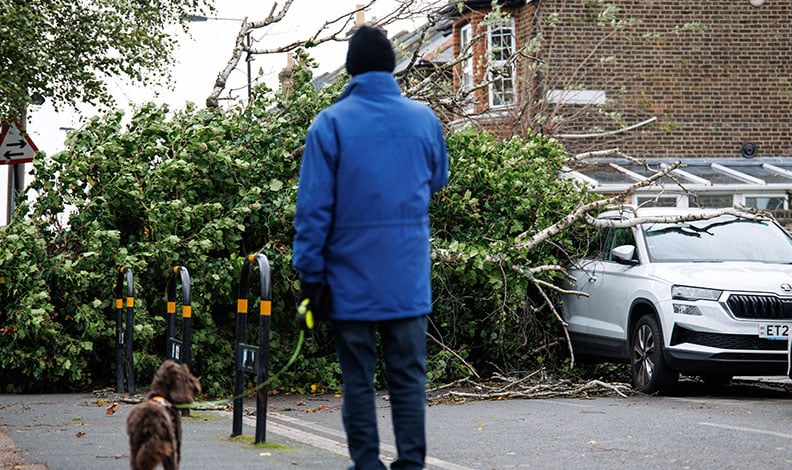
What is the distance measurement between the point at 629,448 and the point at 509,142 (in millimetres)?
6243

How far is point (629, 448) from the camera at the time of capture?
25.4 ft

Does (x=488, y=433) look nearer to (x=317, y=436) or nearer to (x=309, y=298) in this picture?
(x=317, y=436)

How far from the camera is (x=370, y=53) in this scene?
5.29 meters

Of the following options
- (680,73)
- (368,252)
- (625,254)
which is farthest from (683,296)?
(680,73)

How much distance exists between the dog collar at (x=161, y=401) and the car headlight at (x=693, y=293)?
282 inches

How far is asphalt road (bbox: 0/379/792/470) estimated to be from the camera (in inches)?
280

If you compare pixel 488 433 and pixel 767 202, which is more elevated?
pixel 767 202

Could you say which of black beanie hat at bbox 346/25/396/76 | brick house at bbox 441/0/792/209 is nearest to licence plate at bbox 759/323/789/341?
black beanie hat at bbox 346/25/396/76

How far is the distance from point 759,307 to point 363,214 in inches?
280

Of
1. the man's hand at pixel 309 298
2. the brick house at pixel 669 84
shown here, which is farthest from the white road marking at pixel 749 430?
the brick house at pixel 669 84

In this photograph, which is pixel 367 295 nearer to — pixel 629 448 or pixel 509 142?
pixel 629 448

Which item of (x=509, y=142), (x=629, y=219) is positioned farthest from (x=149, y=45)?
(x=629, y=219)

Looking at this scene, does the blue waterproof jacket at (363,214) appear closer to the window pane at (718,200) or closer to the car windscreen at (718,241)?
the car windscreen at (718,241)

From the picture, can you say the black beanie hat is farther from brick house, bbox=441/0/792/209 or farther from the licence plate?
brick house, bbox=441/0/792/209
